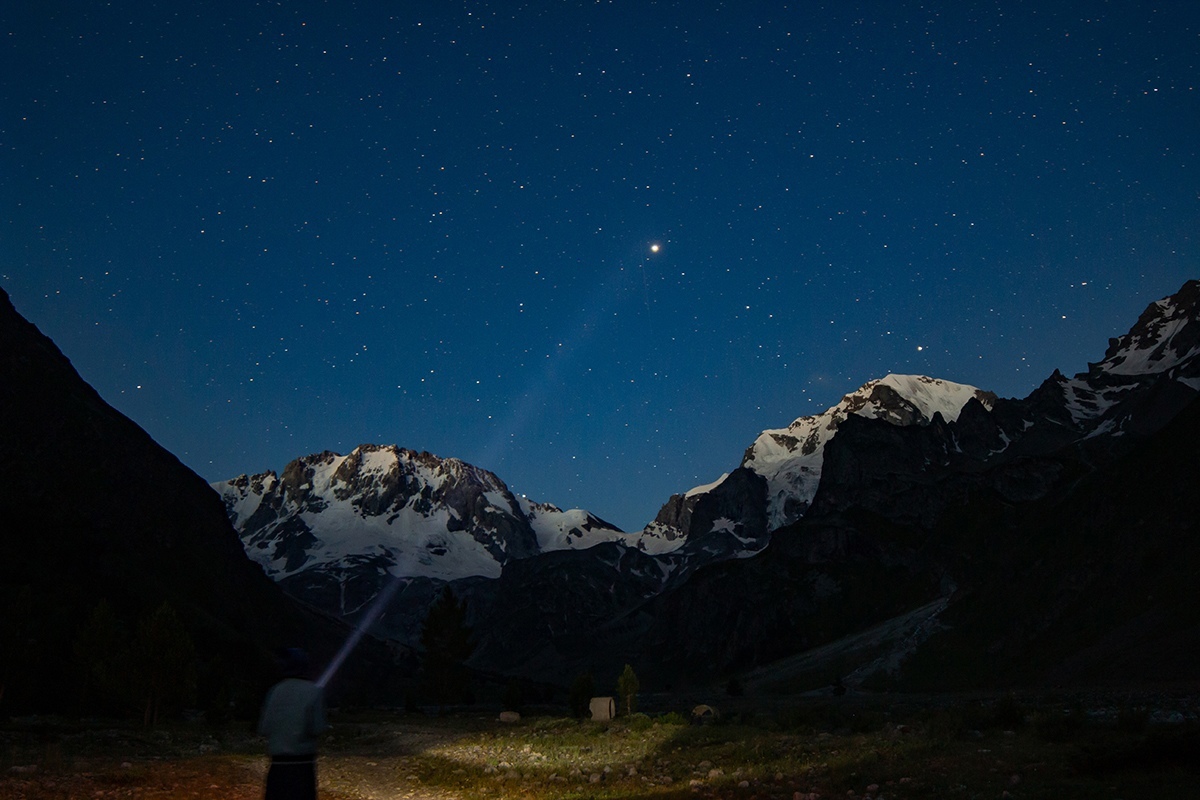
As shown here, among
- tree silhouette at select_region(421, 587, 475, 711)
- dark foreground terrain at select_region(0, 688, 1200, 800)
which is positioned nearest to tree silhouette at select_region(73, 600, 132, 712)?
dark foreground terrain at select_region(0, 688, 1200, 800)

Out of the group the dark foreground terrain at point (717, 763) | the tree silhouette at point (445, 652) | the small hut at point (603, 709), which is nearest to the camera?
the dark foreground terrain at point (717, 763)

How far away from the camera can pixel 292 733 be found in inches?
518

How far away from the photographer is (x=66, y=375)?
638ft

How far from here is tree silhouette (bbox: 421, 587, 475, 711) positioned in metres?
93.3

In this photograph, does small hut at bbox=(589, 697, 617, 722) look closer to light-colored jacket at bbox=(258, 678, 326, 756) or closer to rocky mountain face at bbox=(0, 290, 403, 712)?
light-colored jacket at bbox=(258, 678, 326, 756)

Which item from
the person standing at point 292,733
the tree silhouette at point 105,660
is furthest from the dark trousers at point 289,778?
the tree silhouette at point 105,660

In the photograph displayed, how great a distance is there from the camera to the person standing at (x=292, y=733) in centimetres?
1313

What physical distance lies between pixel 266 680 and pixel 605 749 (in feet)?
410

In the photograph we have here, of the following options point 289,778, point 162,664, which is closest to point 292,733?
point 289,778

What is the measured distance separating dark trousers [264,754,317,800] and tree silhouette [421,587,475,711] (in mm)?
82278

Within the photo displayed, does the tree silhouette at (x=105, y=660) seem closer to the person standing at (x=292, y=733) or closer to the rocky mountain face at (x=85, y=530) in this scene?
the rocky mountain face at (x=85, y=530)

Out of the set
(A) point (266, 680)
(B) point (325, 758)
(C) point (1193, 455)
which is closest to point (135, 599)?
(A) point (266, 680)

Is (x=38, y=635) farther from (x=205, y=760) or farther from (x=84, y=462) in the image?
(x=84, y=462)

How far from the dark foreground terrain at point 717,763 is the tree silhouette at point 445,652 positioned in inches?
2095
